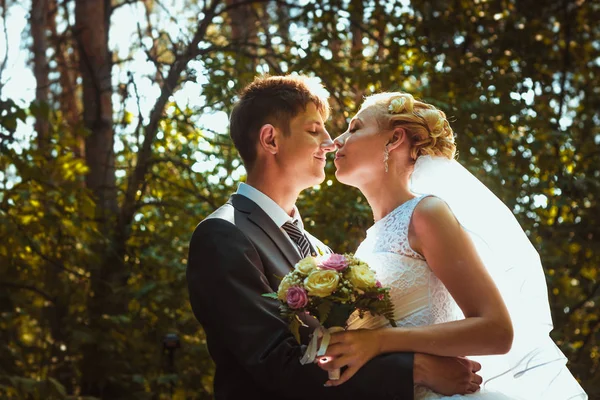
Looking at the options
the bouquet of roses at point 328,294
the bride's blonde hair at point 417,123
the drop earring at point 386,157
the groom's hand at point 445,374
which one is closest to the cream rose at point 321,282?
the bouquet of roses at point 328,294

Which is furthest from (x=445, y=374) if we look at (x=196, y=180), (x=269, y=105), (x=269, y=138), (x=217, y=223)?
(x=196, y=180)

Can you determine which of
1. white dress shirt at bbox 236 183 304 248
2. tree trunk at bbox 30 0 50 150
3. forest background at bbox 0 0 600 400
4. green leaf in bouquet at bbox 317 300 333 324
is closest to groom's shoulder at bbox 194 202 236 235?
white dress shirt at bbox 236 183 304 248

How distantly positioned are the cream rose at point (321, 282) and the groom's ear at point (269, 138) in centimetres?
84

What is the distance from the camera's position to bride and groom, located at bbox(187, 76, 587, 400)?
99.0 inches

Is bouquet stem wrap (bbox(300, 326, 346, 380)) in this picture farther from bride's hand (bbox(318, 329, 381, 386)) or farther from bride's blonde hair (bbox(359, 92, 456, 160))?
bride's blonde hair (bbox(359, 92, 456, 160))

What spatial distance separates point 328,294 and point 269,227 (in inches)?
22.3

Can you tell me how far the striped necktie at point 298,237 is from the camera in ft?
10.0

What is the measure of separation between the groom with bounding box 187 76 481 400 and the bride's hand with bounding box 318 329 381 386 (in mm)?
37

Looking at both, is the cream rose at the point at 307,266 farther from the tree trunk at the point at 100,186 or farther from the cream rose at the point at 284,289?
the tree trunk at the point at 100,186

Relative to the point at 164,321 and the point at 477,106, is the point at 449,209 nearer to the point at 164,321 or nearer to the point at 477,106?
the point at 477,106

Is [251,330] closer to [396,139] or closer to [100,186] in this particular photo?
[396,139]

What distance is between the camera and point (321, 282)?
7.91ft

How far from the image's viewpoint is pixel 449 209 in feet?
9.07

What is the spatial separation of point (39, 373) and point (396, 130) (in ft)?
16.6
